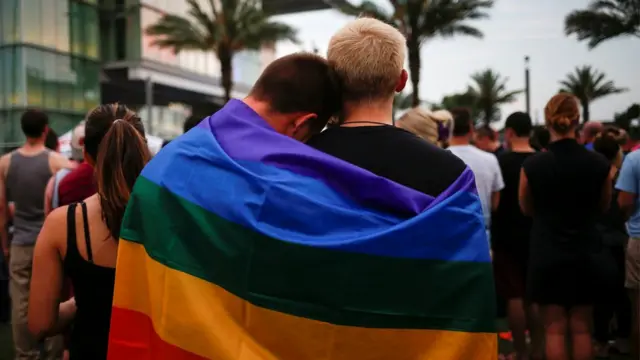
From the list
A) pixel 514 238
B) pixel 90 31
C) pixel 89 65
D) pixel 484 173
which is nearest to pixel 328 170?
pixel 484 173

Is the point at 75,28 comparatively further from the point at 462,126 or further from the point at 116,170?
the point at 116,170

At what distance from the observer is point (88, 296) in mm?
2625

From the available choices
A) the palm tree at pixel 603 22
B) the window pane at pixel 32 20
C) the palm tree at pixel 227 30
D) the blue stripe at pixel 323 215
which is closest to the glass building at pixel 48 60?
the window pane at pixel 32 20

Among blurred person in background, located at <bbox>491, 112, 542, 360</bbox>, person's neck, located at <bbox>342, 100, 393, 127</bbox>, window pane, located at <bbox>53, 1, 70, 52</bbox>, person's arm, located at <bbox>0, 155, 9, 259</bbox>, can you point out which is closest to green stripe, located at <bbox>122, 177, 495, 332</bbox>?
person's neck, located at <bbox>342, 100, 393, 127</bbox>

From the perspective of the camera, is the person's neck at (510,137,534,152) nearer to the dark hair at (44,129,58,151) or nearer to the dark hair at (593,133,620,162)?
the dark hair at (593,133,620,162)

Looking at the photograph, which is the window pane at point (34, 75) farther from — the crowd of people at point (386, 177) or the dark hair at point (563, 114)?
the dark hair at point (563, 114)

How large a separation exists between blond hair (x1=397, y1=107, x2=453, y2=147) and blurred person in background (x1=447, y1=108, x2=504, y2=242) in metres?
0.30

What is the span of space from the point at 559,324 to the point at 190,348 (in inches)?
120

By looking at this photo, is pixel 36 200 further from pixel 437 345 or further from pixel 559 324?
pixel 437 345

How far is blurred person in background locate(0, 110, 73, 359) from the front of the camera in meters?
5.21

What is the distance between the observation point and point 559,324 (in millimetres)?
→ 4316

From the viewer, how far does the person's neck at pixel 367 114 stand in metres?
2.14

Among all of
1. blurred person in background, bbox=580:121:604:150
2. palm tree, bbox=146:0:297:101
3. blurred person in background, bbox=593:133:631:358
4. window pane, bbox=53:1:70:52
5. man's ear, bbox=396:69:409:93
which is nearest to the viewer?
man's ear, bbox=396:69:409:93

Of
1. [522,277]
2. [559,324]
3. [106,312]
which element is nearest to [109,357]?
[106,312]
